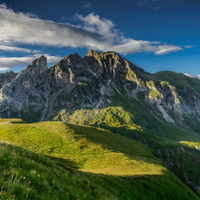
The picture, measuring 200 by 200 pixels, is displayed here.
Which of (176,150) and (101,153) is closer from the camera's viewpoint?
(101,153)

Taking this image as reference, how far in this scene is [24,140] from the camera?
59.6 meters

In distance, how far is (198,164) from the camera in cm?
15188

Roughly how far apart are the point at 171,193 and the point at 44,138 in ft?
184

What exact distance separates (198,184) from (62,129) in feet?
465

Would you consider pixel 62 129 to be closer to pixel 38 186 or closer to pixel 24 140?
pixel 24 140

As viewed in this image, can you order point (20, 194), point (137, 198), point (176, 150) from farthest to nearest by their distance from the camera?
1. point (176, 150)
2. point (137, 198)
3. point (20, 194)

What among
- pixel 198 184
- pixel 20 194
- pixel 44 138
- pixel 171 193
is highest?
pixel 20 194

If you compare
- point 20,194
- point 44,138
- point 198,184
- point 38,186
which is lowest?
point 198,184

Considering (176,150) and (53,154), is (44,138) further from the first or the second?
(176,150)

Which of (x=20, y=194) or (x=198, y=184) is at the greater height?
(x=20, y=194)

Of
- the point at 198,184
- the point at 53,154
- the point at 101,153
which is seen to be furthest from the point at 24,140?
the point at 198,184

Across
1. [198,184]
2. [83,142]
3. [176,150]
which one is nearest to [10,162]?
[83,142]

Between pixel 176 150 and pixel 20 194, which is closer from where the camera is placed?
pixel 20 194

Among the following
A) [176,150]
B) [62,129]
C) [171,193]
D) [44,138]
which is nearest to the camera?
[171,193]
